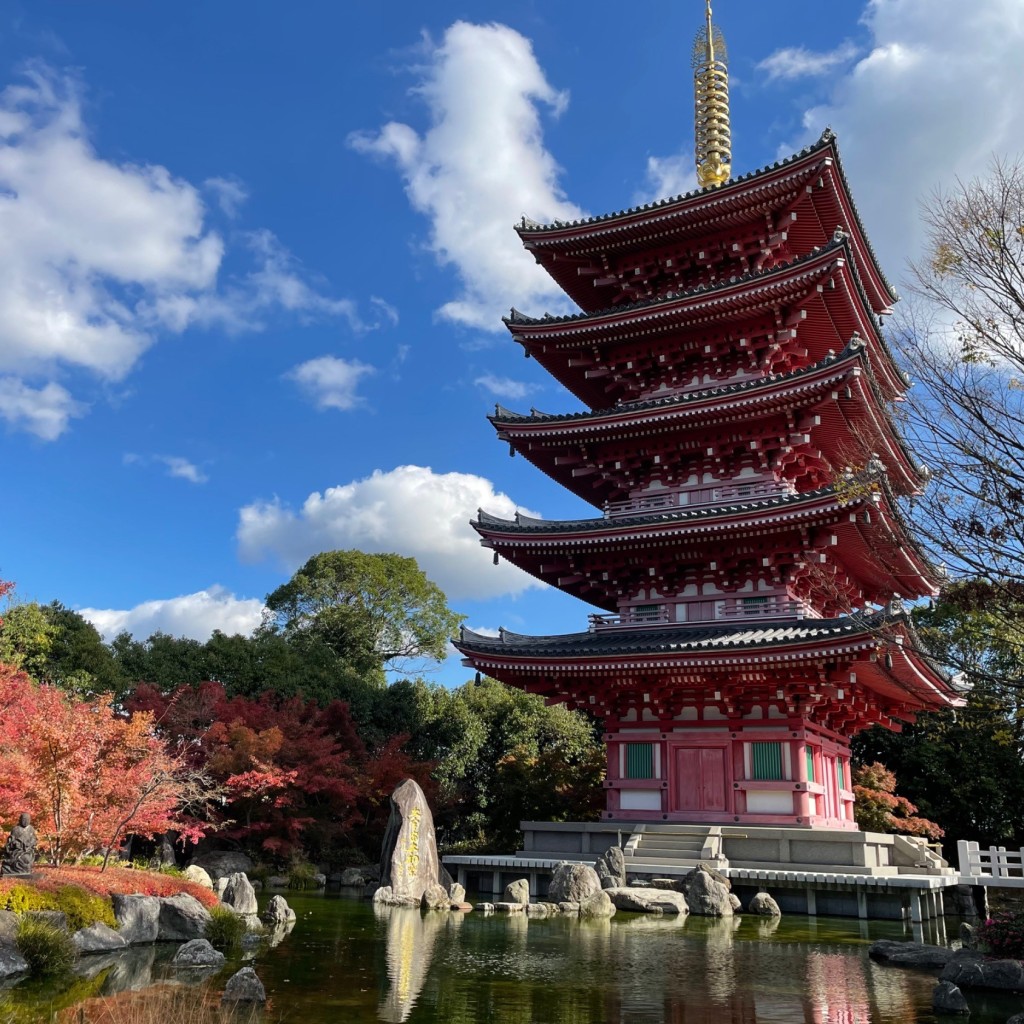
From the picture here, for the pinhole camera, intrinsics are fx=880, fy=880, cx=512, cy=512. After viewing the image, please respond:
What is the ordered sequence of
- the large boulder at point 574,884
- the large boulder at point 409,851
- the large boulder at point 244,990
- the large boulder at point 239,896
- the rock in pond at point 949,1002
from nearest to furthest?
the large boulder at point 244,990
the rock in pond at point 949,1002
the large boulder at point 239,896
the large boulder at point 574,884
the large boulder at point 409,851

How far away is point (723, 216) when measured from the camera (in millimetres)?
23172

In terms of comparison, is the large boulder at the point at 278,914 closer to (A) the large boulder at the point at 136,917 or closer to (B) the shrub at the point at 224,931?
(B) the shrub at the point at 224,931

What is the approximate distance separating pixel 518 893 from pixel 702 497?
35.3 ft

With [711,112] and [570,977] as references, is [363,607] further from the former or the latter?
[570,977]

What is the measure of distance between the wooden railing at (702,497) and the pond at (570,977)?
33.9 ft

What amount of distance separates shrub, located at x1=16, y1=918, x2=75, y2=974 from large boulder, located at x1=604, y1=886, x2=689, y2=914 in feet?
31.9

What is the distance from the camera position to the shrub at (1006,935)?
38.4 ft

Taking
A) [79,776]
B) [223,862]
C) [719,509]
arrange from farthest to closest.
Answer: [223,862] → [719,509] → [79,776]

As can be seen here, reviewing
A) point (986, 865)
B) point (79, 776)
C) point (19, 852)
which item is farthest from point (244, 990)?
point (986, 865)

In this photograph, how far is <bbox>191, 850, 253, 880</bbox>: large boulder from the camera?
23170 mm

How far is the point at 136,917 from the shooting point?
1246 cm

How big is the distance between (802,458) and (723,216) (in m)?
6.70

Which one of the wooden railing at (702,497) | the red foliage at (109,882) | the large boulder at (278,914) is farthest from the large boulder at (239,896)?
the wooden railing at (702,497)

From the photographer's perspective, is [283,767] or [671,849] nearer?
[671,849]
